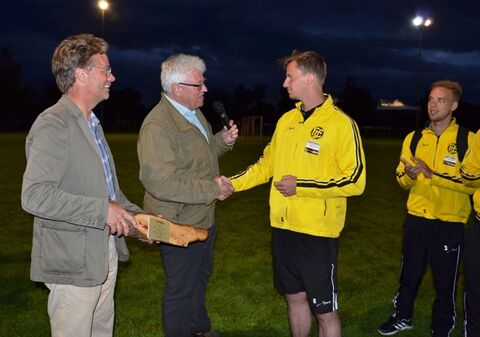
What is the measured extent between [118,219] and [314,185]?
5.07 feet

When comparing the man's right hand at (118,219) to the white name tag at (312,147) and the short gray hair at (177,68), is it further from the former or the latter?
the white name tag at (312,147)

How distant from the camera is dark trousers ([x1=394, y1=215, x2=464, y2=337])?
4645mm

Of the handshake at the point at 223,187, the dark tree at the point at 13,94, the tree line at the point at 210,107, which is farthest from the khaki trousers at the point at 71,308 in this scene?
the dark tree at the point at 13,94

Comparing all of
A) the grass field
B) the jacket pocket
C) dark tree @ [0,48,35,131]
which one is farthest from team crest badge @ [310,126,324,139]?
dark tree @ [0,48,35,131]

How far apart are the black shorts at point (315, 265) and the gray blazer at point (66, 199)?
1542 millimetres

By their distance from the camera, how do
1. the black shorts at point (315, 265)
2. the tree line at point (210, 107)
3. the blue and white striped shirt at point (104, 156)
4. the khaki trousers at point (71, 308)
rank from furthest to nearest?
the tree line at point (210, 107) → the black shorts at point (315, 265) → the blue and white striped shirt at point (104, 156) → the khaki trousers at point (71, 308)

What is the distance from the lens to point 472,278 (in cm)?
398

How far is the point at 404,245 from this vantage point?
4941 mm

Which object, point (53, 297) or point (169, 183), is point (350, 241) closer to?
point (169, 183)

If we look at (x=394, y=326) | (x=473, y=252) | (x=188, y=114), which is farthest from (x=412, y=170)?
(x=188, y=114)

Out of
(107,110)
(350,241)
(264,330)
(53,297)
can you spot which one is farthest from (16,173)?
(107,110)

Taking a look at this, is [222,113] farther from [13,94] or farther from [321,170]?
[13,94]

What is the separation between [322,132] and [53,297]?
2198 millimetres

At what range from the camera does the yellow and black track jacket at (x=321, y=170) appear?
12.3 feet
